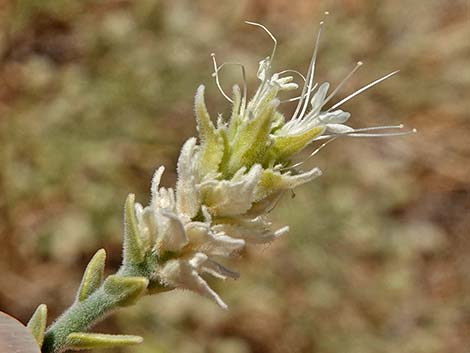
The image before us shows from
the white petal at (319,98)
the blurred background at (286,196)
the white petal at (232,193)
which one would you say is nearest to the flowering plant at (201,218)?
the white petal at (232,193)

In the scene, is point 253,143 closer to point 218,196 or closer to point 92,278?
point 218,196

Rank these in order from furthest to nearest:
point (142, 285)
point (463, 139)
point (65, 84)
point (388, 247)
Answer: point (463, 139), point (388, 247), point (65, 84), point (142, 285)

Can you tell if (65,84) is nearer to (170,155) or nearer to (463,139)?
(170,155)

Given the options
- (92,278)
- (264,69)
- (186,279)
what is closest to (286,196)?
(264,69)

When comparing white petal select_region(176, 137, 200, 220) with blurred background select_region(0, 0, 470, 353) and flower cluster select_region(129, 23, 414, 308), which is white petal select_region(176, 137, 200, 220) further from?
blurred background select_region(0, 0, 470, 353)

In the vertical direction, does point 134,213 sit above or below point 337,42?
above

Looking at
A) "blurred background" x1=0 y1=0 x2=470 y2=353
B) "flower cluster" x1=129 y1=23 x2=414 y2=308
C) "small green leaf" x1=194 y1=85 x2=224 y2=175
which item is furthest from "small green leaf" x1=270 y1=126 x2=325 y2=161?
"blurred background" x1=0 y1=0 x2=470 y2=353

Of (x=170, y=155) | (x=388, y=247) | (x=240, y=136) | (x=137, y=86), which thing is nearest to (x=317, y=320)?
(x=388, y=247)
